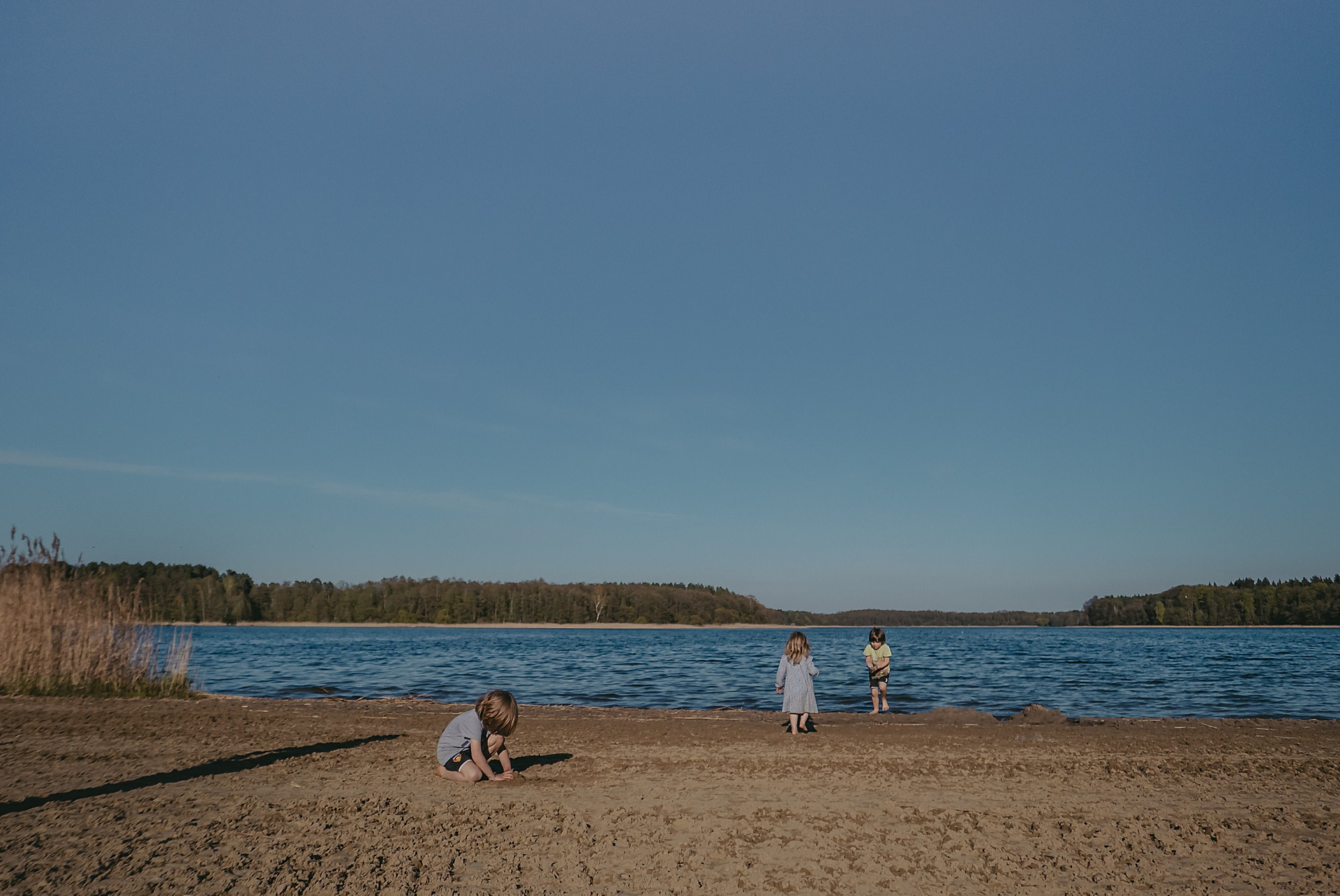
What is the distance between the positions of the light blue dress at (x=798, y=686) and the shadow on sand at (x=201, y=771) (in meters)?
4.53

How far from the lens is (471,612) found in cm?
13500

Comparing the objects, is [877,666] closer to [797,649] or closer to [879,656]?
[879,656]

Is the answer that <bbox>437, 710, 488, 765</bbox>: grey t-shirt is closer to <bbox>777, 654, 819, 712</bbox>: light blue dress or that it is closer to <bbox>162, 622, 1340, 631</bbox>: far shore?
<bbox>777, 654, 819, 712</bbox>: light blue dress

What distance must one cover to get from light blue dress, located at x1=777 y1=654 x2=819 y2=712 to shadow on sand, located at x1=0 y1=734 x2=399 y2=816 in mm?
4532

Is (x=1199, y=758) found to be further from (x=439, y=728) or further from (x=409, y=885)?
(x=439, y=728)

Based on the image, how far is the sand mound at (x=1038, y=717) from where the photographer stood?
15.4 meters

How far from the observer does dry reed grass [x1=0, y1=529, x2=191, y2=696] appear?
16672mm

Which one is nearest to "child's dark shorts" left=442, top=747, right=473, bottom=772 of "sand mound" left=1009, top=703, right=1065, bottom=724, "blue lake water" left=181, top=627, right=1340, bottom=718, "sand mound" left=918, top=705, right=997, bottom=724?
"sand mound" left=918, top=705, right=997, bottom=724

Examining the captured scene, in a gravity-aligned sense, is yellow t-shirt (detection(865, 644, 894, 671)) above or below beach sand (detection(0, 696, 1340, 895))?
above

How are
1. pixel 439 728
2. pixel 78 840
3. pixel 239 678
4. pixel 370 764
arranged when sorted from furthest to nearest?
pixel 239 678 → pixel 439 728 → pixel 370 764 → pixel 78 840

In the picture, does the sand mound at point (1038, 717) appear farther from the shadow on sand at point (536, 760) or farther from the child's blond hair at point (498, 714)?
the child's blond hair at point (498, 714)

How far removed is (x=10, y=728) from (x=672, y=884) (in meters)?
12.2

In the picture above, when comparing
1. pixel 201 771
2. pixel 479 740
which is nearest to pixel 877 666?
pixel 479 740

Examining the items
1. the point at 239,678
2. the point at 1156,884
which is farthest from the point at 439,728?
the point at 239,678
